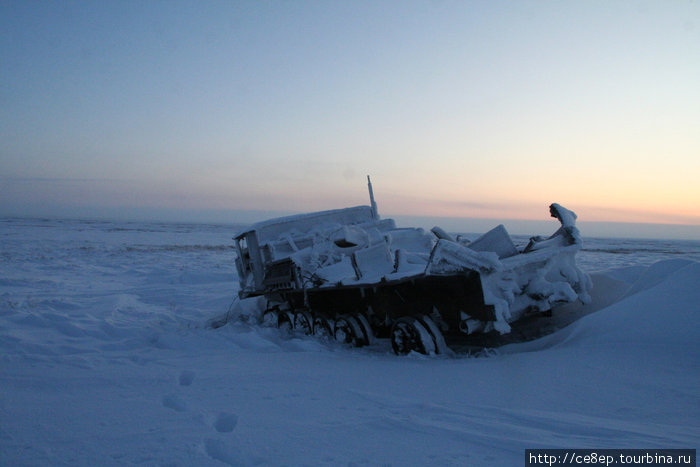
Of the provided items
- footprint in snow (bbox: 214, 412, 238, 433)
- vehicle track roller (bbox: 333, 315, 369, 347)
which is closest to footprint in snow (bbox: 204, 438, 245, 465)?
footprint in snow (bbox: 214, 412, 238, 433)

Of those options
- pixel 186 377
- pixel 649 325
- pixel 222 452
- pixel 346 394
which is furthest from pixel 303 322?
pixel 222 452

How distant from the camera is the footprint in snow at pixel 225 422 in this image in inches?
132

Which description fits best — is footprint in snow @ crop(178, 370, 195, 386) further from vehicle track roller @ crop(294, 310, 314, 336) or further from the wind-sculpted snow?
vehicle track roller @ crop(294, 310, 314, 336)

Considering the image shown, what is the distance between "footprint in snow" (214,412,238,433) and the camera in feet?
11.0

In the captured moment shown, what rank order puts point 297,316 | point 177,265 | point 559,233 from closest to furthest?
1. point 559,233
2. point 297,316
3. point 177,265

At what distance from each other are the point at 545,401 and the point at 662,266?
478 cm

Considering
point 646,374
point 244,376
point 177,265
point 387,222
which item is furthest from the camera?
point 177,265

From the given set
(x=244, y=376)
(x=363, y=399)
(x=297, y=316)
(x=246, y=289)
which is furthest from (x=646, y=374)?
(x=246, y=289)

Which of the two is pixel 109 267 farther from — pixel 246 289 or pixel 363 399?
pixel 363 399

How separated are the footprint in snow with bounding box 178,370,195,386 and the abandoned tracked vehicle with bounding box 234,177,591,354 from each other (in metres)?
2.60

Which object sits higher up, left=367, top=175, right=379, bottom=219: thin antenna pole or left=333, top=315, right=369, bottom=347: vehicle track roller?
left=367, top=175, right=379, bottom=219: thin antenna pole

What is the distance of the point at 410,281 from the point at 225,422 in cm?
310

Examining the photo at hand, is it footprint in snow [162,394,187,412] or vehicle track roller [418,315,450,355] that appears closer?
footprint in snow [162,394,187,412]

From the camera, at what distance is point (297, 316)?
8445mm
